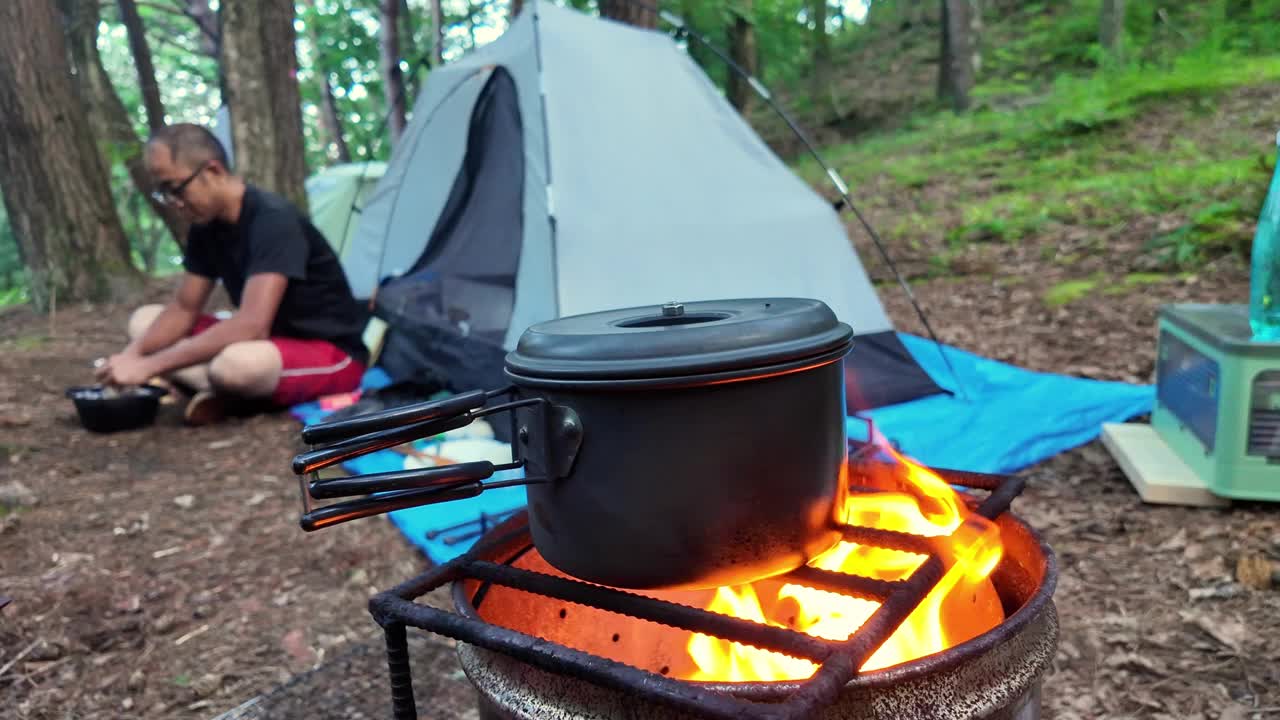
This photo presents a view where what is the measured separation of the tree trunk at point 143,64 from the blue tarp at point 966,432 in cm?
684

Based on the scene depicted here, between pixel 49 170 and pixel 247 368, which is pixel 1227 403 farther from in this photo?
pixel 49 170

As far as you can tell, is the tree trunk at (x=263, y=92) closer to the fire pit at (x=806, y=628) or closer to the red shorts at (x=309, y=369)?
the red shorts at (x=309, y=369)

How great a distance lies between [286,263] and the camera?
3572mm

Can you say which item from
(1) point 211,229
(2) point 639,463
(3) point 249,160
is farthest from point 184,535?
(3) point 249,160

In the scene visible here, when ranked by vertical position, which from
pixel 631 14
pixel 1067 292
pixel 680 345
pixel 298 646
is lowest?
pixel 298 646

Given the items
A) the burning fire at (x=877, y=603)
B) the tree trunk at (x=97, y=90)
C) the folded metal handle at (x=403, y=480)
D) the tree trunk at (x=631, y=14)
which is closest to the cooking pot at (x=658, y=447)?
the folded metal handle at (x=403, y=480)

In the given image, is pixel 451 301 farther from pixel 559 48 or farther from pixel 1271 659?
pixel 1271 659

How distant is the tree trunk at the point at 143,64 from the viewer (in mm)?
8812

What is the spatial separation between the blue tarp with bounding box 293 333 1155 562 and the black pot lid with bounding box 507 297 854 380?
5.52ft

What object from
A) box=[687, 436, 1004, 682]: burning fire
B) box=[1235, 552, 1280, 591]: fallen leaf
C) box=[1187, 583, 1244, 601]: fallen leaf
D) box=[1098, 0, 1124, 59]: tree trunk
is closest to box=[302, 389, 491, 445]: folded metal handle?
box=[687, 436, 1004, 682]: burning fire

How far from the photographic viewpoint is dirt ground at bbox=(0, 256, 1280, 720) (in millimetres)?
1810

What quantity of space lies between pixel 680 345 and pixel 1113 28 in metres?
11.8

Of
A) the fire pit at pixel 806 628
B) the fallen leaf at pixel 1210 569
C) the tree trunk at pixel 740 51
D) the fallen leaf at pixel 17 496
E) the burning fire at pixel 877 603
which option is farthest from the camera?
the tree trunk at pixel 740 51

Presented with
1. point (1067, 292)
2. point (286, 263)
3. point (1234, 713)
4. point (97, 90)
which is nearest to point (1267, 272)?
point (1234, 713)
